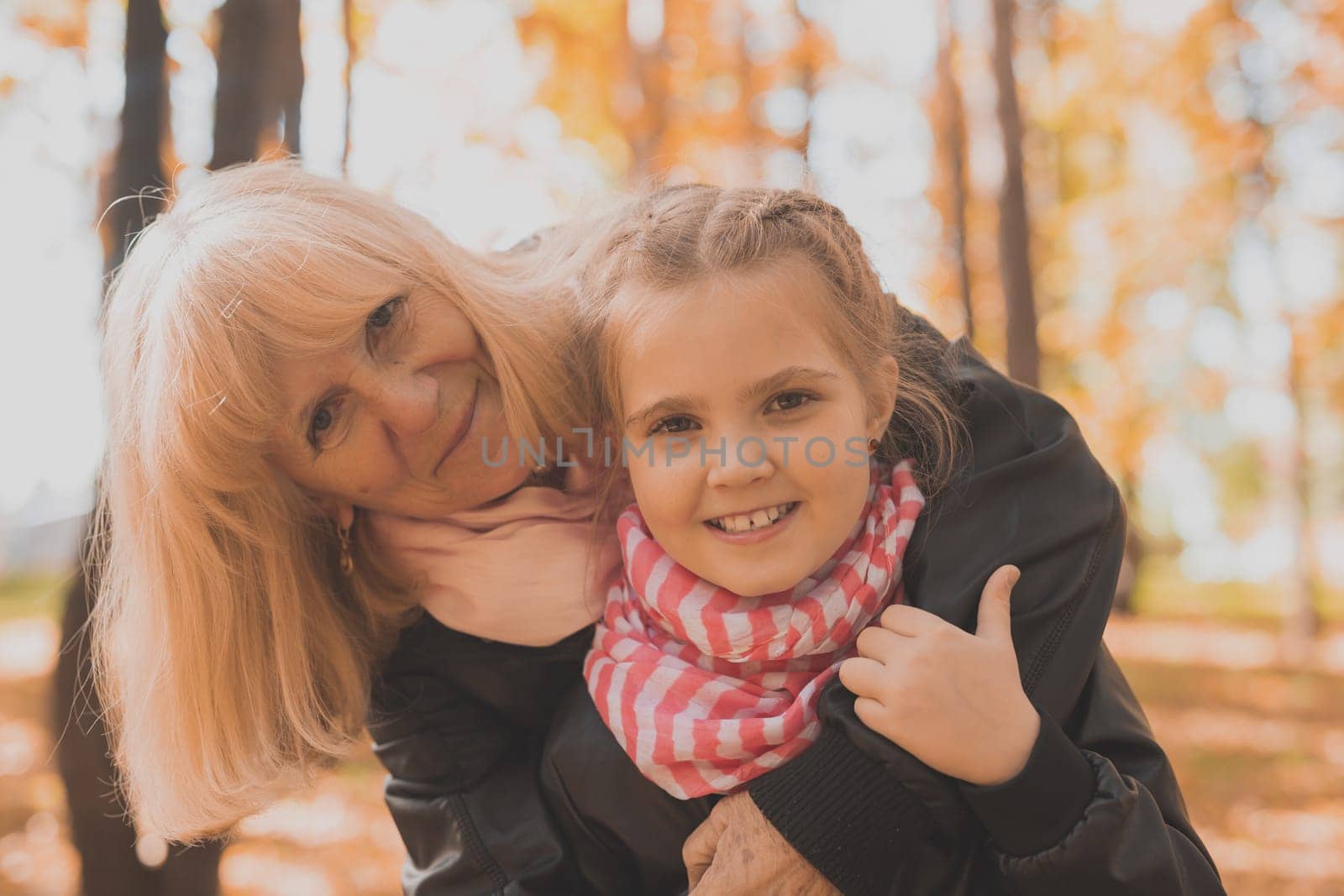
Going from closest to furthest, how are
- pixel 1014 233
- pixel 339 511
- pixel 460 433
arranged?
pixel 460 433
pixel 339 511
pixel 1014 233

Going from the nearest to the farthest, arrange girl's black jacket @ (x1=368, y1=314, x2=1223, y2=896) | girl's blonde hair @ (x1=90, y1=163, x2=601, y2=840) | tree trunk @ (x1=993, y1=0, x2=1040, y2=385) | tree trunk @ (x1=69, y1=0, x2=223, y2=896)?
girl's black jacket @ (x1=368, y1=314, x2=1223, y2=896), girl's blonde hair @ (x1=90, y1=163, x2=601, y2=840), tree trunk @ (x1=69, y1=0, x2=223, y2=896), tree trunk @ (x1=993, y1=0, x2=1040, y2=385)

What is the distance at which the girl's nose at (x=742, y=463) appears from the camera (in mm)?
1505

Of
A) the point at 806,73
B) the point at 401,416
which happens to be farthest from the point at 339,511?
the point at 806,73

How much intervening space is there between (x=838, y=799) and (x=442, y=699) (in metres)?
0.80

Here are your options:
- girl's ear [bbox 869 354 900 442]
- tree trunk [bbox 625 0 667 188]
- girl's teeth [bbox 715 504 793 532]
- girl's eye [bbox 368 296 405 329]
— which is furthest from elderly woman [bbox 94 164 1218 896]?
tree trunk [bbox 625 0 667 188]

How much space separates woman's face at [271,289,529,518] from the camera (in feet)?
5.49

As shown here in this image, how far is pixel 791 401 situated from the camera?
1572 millimetres

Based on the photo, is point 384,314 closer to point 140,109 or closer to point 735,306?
point 735,306

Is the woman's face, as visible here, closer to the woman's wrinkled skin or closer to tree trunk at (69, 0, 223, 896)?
the woman's wrinkled skin

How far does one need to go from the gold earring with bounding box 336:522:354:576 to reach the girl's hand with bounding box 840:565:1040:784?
1.01 meters

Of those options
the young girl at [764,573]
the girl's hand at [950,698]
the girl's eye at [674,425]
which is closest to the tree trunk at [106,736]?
the young girl at [764,573]

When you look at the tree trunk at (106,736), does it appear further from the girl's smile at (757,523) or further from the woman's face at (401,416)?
the girl's smile at (757,523)

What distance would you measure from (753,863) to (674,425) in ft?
2.26

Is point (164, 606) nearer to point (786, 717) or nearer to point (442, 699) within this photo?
point (442, 699)
